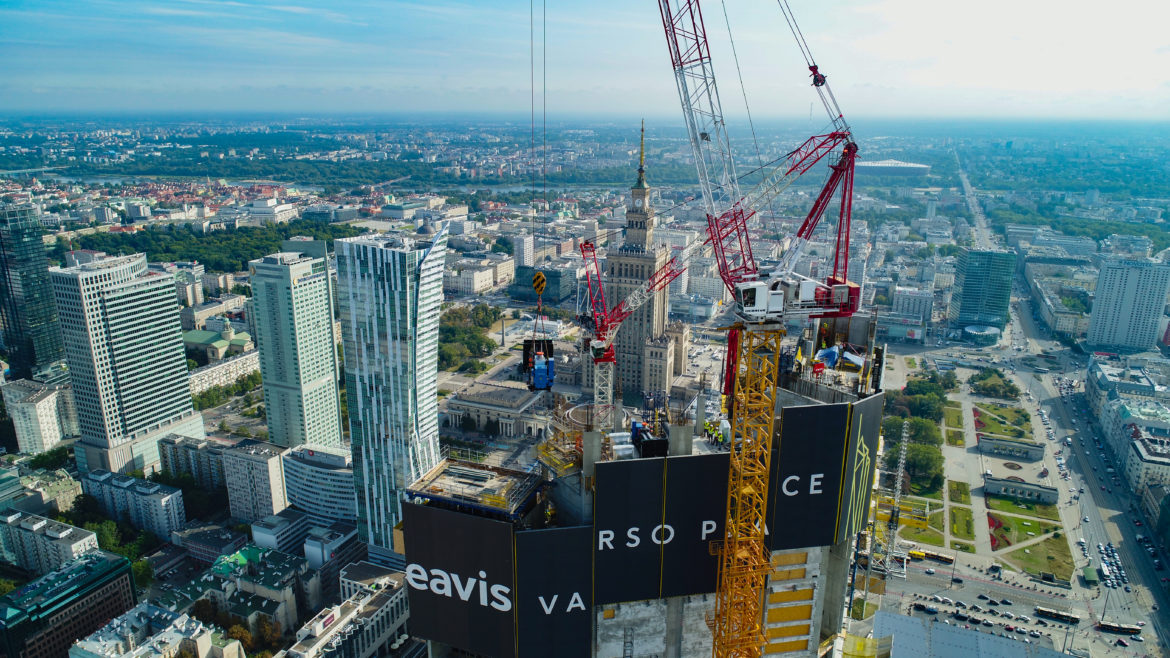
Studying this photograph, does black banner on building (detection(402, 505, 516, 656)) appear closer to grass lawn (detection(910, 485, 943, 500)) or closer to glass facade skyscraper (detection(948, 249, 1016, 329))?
grass lawn (detection(910, 485, 943, 500))

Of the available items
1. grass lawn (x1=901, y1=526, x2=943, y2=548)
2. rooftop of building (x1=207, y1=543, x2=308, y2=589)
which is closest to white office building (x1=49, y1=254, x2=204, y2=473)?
rooftop of building (x1=207, y1=543, x2=308, y2=589)

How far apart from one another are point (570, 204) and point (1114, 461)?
341 ft

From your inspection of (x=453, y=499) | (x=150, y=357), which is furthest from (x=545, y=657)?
(x=150, y=357)

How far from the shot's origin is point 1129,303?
226 feet

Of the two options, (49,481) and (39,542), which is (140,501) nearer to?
(39,542)

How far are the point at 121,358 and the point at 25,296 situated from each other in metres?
22.3

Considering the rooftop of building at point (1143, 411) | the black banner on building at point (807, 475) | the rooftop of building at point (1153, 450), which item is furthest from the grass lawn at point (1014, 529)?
the black banner on building at point (807, 475)

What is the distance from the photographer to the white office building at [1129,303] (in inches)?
2677

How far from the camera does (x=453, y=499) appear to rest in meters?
14.0

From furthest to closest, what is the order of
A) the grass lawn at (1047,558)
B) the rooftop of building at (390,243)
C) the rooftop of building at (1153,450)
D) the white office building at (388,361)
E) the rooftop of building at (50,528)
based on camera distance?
the rooftop of building at (1153,450)
the grass lawn at (1047,558)
the rooftop of building at (50,528)
the rooftop of building at (390,243)
the white office building at (388,361)

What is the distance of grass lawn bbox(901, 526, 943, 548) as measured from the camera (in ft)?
131

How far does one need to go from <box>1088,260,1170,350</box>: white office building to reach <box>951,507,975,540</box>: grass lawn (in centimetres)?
4029

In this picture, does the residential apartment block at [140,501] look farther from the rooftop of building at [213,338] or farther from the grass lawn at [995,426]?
the grass lawn at [995,426]

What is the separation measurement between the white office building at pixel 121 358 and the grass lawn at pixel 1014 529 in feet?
172
